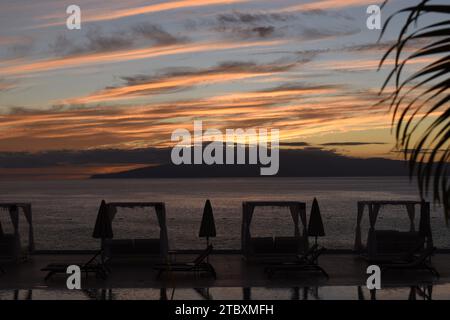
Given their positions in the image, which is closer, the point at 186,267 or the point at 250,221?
the point at 186,267

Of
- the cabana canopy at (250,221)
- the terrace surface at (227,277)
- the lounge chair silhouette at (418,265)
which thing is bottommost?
the terrace surface at (227,277)

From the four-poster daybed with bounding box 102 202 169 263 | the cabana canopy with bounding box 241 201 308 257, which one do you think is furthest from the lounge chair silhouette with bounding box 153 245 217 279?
the cabana canopy with bounding box 241 201 308 257

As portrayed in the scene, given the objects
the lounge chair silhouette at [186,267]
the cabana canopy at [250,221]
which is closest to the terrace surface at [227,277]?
the lounge chair silhouette at [186,267]

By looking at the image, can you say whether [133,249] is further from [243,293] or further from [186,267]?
[243,293]

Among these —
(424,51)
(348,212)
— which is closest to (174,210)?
(348,212)

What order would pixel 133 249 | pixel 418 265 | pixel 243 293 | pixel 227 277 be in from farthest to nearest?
1. pixel 133 249
2. pixel 227 277
3. pixel 418 265
4. pixel 243 293

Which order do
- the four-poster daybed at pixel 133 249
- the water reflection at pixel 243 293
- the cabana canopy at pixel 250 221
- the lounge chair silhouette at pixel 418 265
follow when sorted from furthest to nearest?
the cabana canopy at pixel 250 221 < the four-poster daybed at pixel 133 249 < the lounge chair silhouette at pixel 418 265 < the water reflection at pixel 243 293

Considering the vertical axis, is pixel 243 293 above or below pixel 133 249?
below

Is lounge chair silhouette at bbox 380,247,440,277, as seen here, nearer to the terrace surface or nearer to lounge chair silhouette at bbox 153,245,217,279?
the terrace surface

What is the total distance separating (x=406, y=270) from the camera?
1494 cm

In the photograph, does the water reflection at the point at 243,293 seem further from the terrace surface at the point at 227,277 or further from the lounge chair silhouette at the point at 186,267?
the lounge chair silhouette at the point at 186,267

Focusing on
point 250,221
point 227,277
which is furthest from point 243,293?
point 250,221
